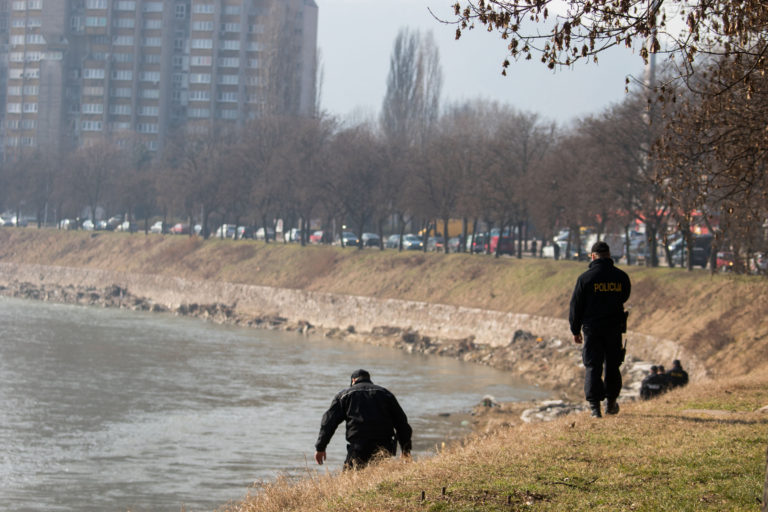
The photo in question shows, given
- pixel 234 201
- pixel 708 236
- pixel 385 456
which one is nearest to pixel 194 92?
pixel 234 201

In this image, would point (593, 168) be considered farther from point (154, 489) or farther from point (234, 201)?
point (234, 201)

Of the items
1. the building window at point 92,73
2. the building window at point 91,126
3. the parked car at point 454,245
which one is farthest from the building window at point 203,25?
the parked car at point 454,245

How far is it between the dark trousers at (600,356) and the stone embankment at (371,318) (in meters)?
14.8

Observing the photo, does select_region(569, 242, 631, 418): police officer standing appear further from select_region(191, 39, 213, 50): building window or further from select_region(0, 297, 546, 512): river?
select_region(191, 39, 213, 50): building window

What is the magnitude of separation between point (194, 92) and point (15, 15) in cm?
3284

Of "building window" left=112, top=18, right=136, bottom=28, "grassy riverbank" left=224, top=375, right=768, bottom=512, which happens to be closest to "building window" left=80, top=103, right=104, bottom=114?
"building window" left=112, top=18, right=136, bottom=28

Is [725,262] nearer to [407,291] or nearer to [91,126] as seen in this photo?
[407,291]

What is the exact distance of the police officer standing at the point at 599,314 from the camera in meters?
12.8

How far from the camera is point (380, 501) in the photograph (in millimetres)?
8922

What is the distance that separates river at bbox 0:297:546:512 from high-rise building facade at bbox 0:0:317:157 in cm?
10693

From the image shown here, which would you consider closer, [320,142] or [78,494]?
[78,494]

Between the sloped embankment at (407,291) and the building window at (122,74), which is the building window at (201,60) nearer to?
the building window at (122,74)

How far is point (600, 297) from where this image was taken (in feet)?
42.2

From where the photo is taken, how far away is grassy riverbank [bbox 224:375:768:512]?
28.5 feet
